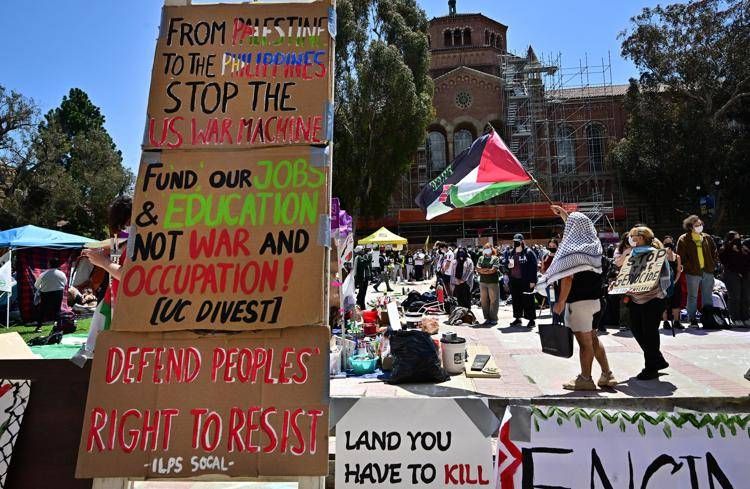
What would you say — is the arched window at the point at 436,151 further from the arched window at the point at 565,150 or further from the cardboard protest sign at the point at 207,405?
the cardboard protest sign at the point at 207,405

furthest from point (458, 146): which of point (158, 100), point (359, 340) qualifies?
point (158, 100)

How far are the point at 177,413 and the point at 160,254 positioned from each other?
0.82m

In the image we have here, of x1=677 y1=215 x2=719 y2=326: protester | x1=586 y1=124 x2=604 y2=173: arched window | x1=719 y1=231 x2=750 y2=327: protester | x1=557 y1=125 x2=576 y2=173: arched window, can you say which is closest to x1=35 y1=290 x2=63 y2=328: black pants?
x1=677 y1=215 x2=719 y2=326: protester

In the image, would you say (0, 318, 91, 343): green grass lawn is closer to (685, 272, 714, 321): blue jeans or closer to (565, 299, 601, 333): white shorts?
(565, 299, 601, 333): white shorts

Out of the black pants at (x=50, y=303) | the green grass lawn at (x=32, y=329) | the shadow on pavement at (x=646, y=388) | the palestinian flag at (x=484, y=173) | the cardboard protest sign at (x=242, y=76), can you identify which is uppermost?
the palestinian flag at (x=484, y=173)

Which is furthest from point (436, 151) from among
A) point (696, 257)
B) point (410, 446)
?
point (410, 446)

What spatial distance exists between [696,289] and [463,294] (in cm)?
497

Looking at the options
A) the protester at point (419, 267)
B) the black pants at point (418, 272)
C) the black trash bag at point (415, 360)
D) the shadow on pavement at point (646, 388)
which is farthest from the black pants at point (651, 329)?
the black pants at point (418, 272)

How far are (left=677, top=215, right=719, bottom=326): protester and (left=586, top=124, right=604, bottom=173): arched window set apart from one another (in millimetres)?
36885

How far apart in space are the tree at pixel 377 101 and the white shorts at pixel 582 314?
88.9 feet

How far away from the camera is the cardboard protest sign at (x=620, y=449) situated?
238 centimetres

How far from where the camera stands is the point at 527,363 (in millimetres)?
7113

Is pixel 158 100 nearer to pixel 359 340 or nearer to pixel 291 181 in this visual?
pixel 291 181

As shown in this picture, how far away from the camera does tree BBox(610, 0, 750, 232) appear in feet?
112
